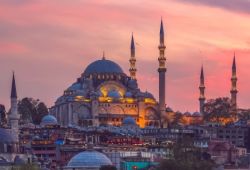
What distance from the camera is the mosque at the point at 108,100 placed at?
127812mm

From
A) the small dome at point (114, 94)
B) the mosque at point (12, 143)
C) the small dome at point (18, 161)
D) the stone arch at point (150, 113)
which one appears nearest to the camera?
the small dome at point (18, 161)

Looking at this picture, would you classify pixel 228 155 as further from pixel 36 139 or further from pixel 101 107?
pixel 101 107

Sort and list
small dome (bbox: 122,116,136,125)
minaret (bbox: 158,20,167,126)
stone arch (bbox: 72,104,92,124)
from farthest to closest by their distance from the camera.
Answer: stone arch (bbox: 72,104,92,124), minaret (bbox: 158,20,167,126), small dome (bbox: 122,116,136,125)

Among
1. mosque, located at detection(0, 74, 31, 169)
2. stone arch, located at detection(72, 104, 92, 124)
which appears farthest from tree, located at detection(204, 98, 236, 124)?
mosque, located at detection(0, 74, 31, 169)

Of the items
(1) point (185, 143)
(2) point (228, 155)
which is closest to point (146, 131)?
(2) point (228, 155)

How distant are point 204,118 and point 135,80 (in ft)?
37.1

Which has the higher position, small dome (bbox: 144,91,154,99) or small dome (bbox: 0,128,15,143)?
small dome (bbox: 144,91,154,99)

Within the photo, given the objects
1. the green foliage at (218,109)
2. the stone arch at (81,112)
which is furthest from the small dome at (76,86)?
the green foliage at (218,109)

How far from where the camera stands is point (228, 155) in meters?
94.4

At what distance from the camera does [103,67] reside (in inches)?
5354

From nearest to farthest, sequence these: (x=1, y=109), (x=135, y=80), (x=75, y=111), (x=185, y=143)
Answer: (x=185, y=143), (x=1, y=109), (x=75, y=111), (x=135, y=80)

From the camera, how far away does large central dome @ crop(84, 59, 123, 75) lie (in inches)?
5330

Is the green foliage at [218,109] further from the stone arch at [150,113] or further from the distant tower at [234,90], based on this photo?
the stone arch at [150,113]

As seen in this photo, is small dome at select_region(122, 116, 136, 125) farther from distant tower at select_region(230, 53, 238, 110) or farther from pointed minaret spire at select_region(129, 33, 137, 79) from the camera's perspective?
pointed minaret spire at select_region(129, 33, 137, 79)
